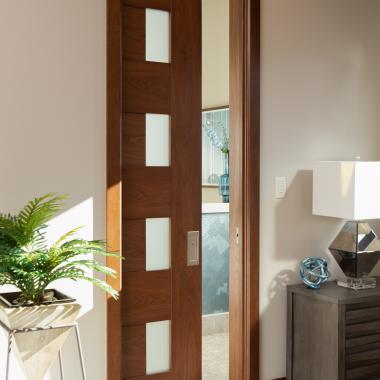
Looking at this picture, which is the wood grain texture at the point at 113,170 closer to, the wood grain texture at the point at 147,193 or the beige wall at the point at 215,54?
the wood grain texture at the point at 147,193

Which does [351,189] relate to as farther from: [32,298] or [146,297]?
[32,298]

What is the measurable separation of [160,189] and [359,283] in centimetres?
126

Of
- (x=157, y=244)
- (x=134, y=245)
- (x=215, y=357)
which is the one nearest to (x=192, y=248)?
(x=157, y=244)

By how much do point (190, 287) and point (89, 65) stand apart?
1117mm

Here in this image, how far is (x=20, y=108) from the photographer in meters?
2.41

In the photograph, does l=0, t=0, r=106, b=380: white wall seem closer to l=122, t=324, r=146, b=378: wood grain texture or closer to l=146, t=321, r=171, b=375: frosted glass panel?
l=122, t=324, r=146, b=378: wood grain texture

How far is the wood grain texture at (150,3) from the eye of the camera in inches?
106

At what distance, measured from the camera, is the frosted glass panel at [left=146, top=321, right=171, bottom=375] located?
2809mm

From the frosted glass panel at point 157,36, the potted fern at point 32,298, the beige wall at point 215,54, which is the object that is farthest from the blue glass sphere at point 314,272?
the beige wall at point 215,54

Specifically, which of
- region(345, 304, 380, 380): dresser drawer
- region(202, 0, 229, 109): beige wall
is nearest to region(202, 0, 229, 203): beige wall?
region(202, 0, 229, 109): beige wall

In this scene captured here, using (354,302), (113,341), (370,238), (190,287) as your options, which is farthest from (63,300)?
(370,238)

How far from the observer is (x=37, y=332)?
1731 millimetres

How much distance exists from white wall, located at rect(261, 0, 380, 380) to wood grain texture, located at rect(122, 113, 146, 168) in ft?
2.66

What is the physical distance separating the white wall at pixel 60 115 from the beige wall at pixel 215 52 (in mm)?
3548
